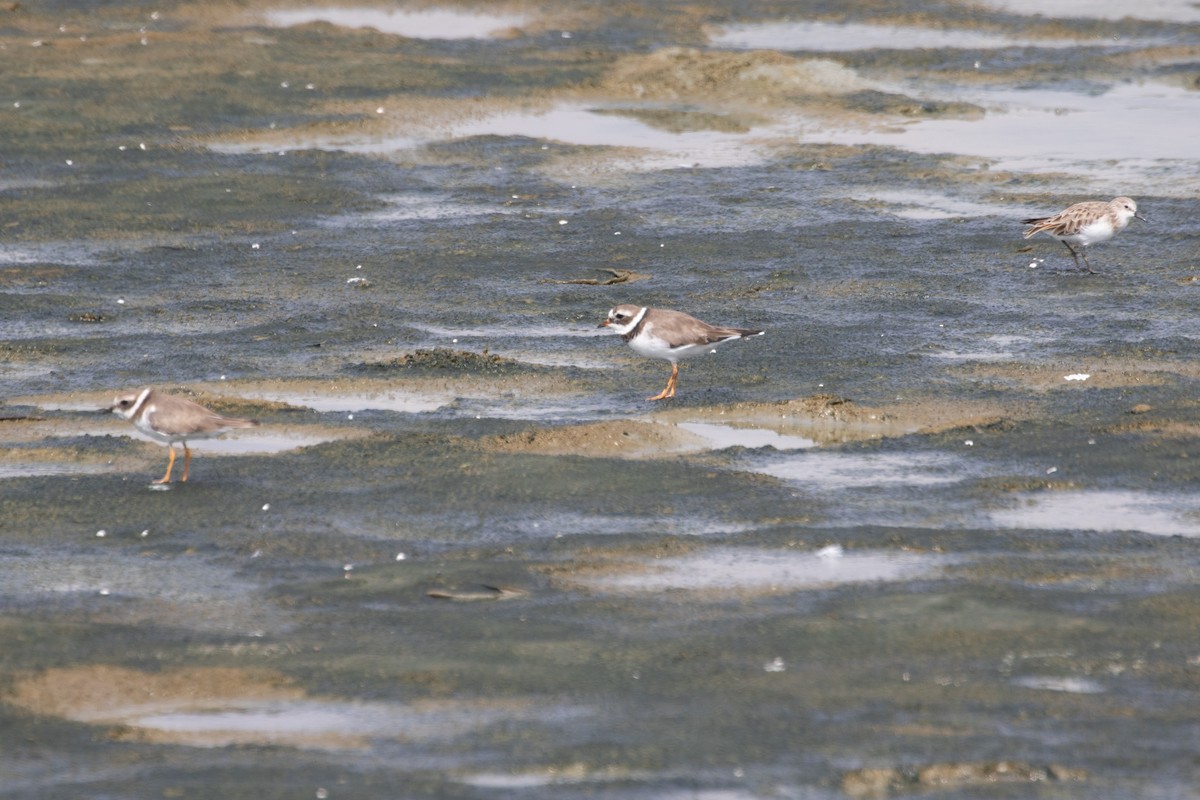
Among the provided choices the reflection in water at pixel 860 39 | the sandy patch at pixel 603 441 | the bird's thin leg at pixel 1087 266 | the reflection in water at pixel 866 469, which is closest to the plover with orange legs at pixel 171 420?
the sandy patch at pixel 603 441

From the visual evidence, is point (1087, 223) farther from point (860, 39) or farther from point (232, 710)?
point (860, 39)

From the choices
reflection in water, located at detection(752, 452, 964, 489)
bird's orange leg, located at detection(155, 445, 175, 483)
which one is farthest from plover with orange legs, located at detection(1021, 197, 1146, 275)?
bird's orange leg, located at detection(155, 445, 175, 483)

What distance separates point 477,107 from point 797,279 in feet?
29.3

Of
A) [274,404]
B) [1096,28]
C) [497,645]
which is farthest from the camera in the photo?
[1096,28]

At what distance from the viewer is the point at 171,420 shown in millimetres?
11227

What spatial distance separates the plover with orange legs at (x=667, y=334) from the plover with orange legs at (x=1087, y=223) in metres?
4.79

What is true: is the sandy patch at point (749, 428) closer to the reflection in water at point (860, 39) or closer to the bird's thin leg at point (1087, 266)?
the bird's thin leg at point (1087, 266)

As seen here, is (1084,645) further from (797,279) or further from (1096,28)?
(1096,28)

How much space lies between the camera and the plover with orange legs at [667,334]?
1332 centimetres

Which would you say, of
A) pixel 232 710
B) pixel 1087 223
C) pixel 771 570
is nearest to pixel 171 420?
pixel 232 710

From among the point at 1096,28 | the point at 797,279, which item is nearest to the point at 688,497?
the point at 797,279

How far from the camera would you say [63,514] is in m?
10.7

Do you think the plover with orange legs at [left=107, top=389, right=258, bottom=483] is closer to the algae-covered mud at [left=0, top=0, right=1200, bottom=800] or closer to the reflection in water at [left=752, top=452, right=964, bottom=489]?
the algae-covered mud at [left=0, top=0, right=1200, bottom=800]

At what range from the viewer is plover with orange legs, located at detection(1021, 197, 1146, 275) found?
662 inches
